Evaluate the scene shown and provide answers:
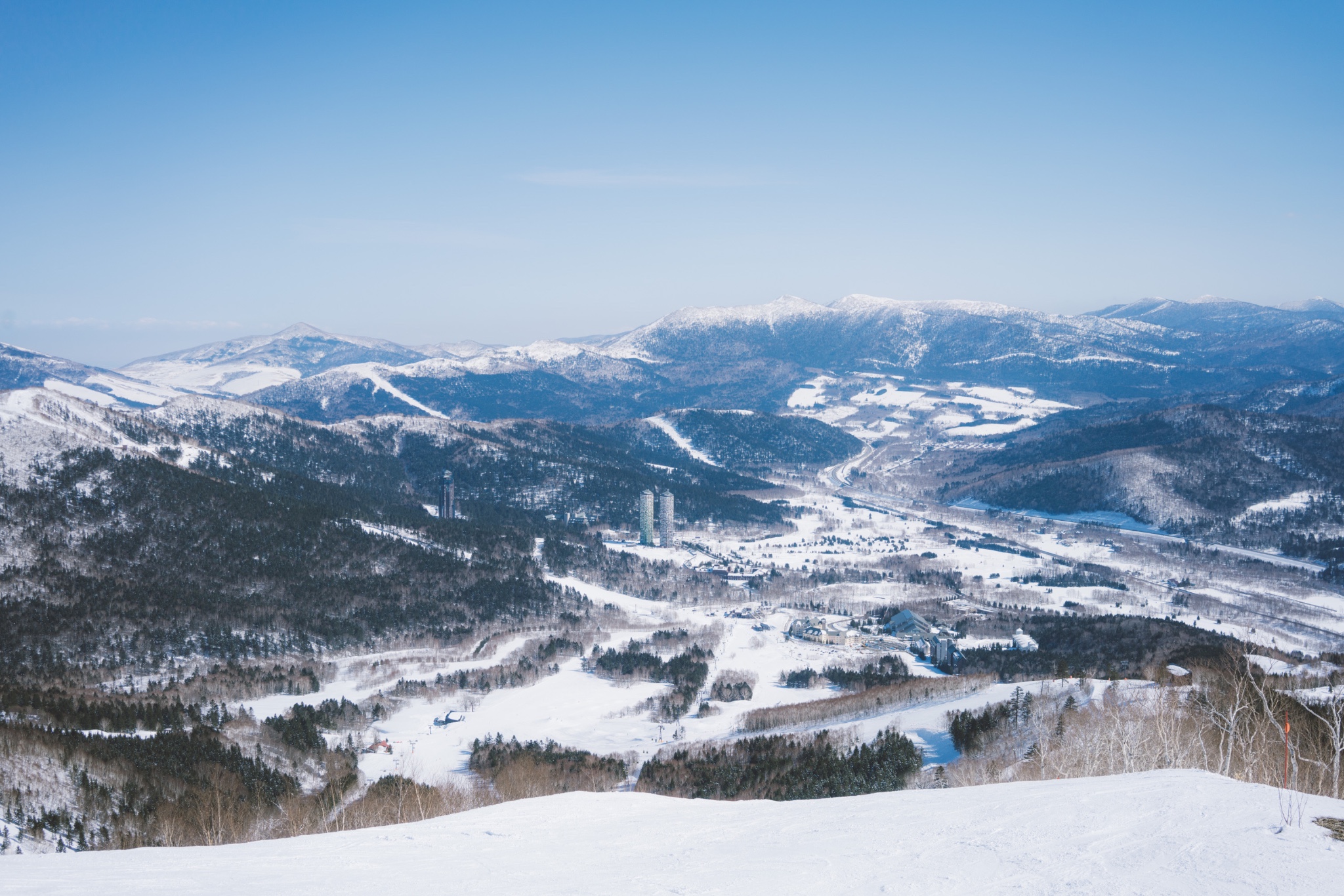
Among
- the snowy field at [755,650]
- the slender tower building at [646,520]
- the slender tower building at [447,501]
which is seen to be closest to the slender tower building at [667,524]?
the slender tower building at [646,520]

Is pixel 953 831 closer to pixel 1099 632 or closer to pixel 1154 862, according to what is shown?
pixel 1154 862

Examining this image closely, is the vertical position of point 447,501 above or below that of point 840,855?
below

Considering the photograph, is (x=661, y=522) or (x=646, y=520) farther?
(x=661, y=522)

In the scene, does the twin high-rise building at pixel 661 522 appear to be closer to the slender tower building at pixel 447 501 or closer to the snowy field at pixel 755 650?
the snowy field at pixel 755 650

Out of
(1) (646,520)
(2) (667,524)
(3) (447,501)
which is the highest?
(3) (447,501)

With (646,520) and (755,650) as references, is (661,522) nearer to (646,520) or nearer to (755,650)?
(646,520)

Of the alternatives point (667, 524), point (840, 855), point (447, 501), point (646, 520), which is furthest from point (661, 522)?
point (840, 855)

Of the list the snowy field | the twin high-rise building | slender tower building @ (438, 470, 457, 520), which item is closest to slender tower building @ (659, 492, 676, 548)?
the twin high-rise building
